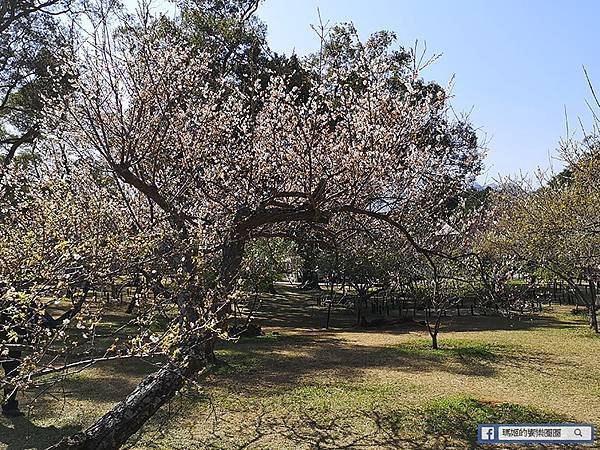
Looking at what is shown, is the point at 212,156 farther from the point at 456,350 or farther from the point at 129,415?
the point at 456,350

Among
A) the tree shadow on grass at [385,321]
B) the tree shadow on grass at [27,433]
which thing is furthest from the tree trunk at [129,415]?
the tree shadow on grass at [385,321]

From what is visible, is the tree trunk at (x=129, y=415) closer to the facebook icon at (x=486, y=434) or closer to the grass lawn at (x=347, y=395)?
the grass lawn at (x=347, y=395)

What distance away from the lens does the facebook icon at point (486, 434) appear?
6172 mm

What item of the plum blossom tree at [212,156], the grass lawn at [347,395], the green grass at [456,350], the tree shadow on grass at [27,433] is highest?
the plum blossom tree at [212,156]

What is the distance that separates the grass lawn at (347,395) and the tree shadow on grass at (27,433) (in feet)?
0.04

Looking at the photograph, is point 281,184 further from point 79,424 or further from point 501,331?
point 501,331

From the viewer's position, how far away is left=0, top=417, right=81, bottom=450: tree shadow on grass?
5.77m

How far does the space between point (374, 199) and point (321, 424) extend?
3192mm

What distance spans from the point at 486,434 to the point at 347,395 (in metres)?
2.41

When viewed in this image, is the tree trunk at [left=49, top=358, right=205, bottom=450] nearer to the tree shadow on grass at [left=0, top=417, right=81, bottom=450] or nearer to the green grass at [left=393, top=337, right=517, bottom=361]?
the tree shadow on grass at [left=0, top=417, right=81, bottom=450]

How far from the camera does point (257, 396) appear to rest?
8062 millimetres

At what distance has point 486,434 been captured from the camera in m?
6.30

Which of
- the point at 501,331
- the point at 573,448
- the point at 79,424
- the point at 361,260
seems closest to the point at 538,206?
the point at 501,331

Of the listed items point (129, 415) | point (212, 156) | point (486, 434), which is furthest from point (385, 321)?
point (129, 415)
